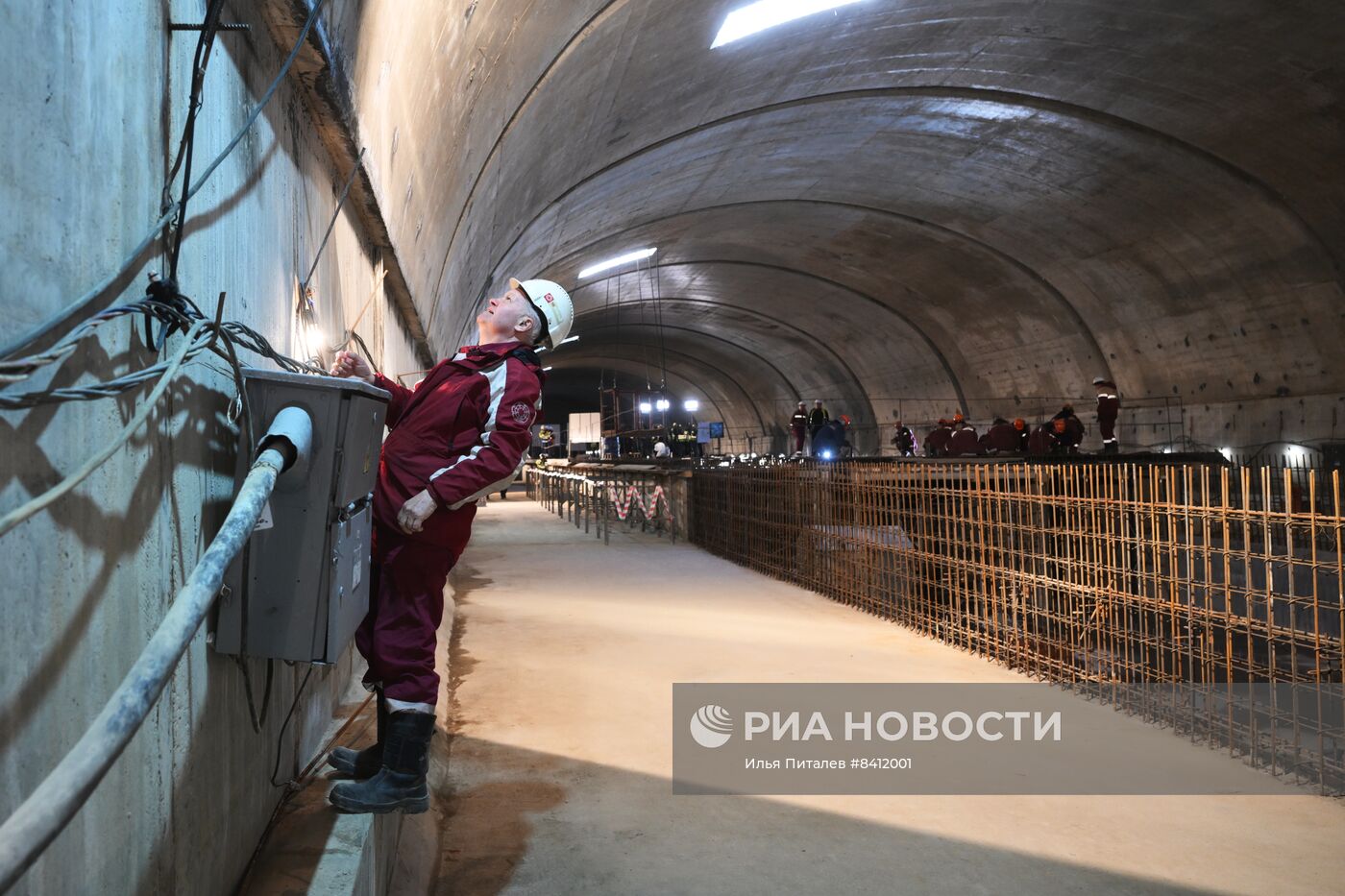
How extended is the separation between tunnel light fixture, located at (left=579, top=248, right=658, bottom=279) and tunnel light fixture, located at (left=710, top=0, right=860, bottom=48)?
32.1 feet

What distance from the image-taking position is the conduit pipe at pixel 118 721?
2.53 ft

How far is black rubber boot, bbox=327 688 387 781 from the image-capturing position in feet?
8.33

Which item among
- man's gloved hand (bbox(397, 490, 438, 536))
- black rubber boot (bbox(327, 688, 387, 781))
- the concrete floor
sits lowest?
the concrete floor

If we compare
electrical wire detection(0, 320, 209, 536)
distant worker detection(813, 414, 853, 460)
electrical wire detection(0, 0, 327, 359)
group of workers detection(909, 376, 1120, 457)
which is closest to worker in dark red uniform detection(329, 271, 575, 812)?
electrical wire detection(0, 320, 209, 536)

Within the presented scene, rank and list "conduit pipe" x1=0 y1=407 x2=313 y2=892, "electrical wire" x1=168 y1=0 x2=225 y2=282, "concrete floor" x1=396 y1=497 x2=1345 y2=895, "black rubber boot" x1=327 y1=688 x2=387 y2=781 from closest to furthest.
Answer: "conduit pipe" x1=0 y1=407 x2=313 y2=892 < "electrical wire" x1=168 y1=0 x2=225 y2=282 < "black rubber boot" x1=327 y1=688 x2=387 y2=781 < "concrete floor" x1=396 y1=497 x2=1345 y2=895

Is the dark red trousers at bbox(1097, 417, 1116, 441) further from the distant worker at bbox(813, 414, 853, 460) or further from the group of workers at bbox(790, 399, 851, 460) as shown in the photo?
the distant worker at bbox(813, 414, 853, 460)

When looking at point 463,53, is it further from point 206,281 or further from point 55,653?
point 55,653

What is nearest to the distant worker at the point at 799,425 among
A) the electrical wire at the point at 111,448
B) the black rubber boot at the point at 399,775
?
the black rubber boot at the point at 399,775

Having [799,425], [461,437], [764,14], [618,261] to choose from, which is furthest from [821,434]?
[461,437]

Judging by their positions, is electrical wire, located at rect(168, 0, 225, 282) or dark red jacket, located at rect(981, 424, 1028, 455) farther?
dark red jacket, located at rect(981, 424, 1028, 455)

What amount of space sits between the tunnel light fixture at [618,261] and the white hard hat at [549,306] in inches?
606

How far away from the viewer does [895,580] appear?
23.4ft

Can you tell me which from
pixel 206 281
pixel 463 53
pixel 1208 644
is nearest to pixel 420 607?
pixel 206 281

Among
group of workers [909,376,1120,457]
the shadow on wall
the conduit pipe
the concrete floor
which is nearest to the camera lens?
the conduit pipe
